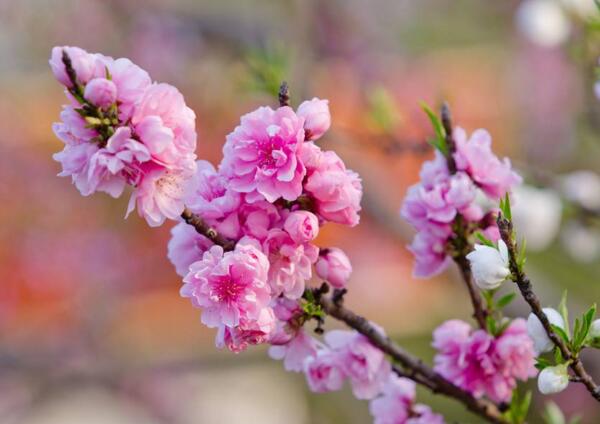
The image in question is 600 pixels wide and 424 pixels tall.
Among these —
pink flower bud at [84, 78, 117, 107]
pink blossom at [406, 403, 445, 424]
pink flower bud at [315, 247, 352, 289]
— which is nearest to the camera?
pink flower bud at [84, 78, 117, 107]

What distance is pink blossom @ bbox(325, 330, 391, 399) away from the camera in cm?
73

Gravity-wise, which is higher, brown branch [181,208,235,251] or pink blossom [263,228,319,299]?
brown branch [181,208,235,251]

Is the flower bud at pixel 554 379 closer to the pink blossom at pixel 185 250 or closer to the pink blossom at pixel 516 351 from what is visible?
the pink blossom at pixel 516 351

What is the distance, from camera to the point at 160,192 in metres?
0.60

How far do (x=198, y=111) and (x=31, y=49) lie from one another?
110 cm

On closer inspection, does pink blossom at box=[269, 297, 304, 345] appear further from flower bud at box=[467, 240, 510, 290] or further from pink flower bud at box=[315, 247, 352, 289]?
flower bud at box=[467, 240, 510, 290]

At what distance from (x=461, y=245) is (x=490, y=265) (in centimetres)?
15

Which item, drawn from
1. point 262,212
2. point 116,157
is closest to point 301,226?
point 262,212

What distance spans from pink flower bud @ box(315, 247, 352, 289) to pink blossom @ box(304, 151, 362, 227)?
0.20 ft

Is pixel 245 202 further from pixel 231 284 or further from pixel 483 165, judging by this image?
pixel 483 165

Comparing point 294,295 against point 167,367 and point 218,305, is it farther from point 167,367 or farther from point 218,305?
point 167,367

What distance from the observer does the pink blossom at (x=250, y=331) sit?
1.99ft

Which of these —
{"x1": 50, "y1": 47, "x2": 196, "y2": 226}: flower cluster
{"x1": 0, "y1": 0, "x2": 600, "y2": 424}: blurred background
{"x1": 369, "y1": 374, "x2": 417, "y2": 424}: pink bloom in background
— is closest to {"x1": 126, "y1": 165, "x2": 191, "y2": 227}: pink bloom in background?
{"x1": 50, "y1": 47, "x2": 196, "y2": 226}: flower cluster

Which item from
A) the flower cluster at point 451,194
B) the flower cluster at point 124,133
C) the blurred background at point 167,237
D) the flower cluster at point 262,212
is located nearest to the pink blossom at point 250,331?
the flower cluster at point 262,212
